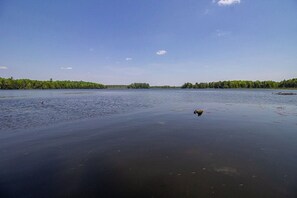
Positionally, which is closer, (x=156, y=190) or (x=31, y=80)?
(x=156, y=190)

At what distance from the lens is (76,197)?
6.64m

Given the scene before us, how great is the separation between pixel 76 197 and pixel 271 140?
12873mm

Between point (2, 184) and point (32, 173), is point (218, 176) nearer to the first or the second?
point (32, 173)

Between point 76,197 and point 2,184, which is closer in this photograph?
point 76,197

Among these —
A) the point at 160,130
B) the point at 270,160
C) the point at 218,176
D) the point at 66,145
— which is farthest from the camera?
the point at 160,130

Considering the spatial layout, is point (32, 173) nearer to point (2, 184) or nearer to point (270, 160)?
point (2, 184)

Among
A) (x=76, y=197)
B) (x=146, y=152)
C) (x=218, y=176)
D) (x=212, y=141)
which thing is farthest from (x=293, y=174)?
(x=76, y=197)

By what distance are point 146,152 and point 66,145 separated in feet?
17.7

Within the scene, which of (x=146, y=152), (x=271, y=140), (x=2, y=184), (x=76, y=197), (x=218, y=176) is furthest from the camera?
(x=271, y=140)

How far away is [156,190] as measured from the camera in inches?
278

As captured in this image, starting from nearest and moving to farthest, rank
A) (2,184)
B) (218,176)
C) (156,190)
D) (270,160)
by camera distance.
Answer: (156,190) → (2,184) → (218,176) → (270,160)

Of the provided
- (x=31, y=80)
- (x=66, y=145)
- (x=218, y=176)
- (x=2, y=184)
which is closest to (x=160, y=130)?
(x=66, y=145)

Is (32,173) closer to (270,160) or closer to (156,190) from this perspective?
(156,190)

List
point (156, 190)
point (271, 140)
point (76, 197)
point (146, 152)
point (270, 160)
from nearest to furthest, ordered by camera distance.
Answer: point (76, 197) < point (156, 190) < point (270, 160) < point (146, 152) < point (271, 140)
